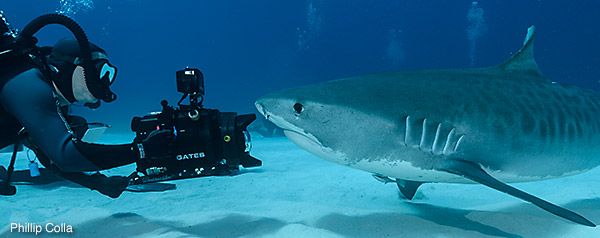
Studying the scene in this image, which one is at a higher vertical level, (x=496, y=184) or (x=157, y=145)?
(x=157, y=145)

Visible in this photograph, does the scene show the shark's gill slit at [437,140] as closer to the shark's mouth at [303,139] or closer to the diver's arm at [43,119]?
the shark's mouth at [303,139]

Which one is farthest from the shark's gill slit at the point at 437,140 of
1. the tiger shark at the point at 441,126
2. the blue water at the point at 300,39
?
the blue water at the point at 300,39

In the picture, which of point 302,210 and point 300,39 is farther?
point 300,39

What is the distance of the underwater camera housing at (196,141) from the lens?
226 cm

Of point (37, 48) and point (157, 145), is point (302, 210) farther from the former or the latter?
point (37, 48)

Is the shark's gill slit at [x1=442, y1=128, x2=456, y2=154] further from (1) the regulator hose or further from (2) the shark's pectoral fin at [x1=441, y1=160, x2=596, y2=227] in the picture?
(1) the regulator hose

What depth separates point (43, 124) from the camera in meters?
2.05

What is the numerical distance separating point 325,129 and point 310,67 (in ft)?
168

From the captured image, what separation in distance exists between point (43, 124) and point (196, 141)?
0.87m

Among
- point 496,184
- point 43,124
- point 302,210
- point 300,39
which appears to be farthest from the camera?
point 300,39

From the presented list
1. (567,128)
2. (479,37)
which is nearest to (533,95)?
(567,128)

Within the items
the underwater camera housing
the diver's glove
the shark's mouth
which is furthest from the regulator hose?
the shark's mouth

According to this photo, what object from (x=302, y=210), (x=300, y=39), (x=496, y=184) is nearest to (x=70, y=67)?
(x=302, y=210)

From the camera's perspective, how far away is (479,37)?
137 ft
